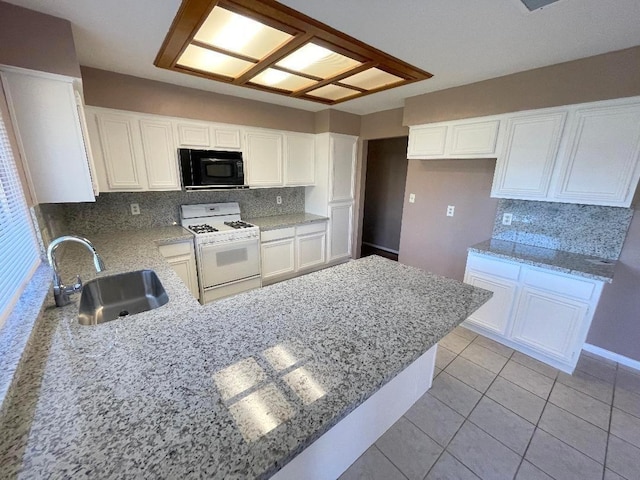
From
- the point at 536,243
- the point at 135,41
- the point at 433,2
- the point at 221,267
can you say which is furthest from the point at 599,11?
the point at 221,267

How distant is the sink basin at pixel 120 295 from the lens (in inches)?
59.1

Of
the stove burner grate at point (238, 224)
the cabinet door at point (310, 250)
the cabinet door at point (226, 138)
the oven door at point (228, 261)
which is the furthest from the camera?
the cabinet door at point (310, 250)

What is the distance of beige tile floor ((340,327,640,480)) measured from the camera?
1.40m

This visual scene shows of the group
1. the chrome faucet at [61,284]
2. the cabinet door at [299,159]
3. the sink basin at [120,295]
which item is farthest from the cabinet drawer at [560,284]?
the chrome faucet at [61,284]

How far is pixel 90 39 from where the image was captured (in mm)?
1700

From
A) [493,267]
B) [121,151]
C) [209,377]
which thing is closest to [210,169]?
[121,151]

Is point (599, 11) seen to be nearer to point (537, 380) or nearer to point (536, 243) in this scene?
point (536, 243)

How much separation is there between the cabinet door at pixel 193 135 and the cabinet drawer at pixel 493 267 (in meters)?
2.94

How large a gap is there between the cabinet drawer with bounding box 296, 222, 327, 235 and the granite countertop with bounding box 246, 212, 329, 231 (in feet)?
0.24

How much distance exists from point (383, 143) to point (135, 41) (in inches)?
150

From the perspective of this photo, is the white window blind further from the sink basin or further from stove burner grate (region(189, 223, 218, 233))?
stove burner grate (region(189, 223, 218, 233))

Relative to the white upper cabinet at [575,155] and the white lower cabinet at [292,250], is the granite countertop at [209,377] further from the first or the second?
the white lower cabinet at [292,250]

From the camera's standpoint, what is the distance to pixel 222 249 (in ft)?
9.34

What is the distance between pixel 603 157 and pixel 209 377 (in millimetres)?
2777
